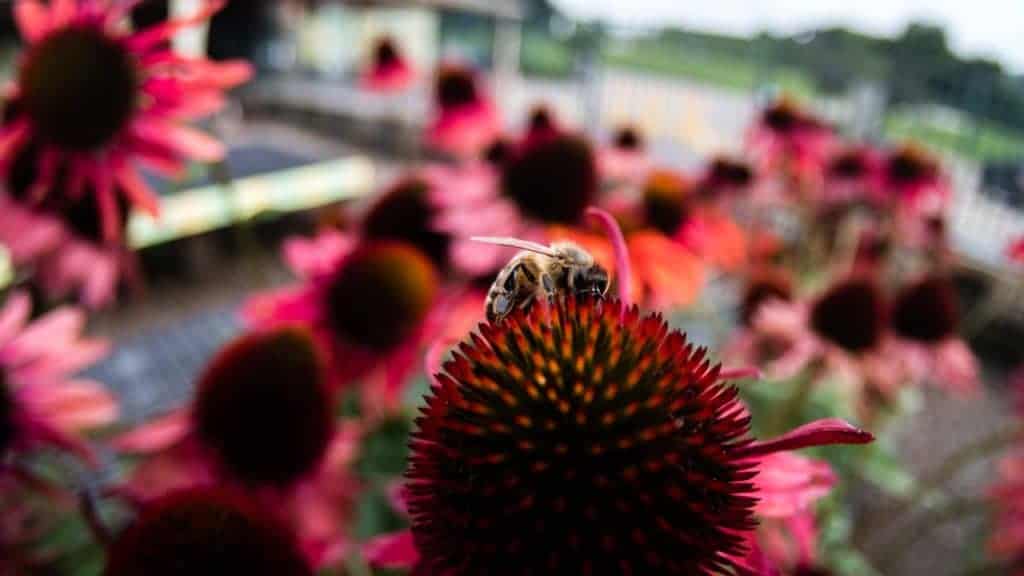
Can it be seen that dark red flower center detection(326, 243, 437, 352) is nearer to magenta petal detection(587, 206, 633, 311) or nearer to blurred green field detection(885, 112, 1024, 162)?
magenta petal detection(587, 206, 633, 311)

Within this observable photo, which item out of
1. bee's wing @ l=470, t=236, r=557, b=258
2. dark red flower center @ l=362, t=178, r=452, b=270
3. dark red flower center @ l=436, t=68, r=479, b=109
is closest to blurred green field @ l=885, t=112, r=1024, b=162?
dark red flower center @ l=436, t=68, r=479, b=109

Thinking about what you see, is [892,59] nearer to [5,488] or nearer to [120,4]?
[120,4]

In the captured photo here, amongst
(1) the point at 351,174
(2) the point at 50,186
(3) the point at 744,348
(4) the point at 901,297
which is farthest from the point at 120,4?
(1) the point at 351,174

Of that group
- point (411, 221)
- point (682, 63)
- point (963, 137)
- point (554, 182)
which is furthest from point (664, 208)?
point (682, 63)

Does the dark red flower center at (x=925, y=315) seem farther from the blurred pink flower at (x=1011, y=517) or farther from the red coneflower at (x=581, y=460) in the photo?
the red coneflower at (x=581, y=460)

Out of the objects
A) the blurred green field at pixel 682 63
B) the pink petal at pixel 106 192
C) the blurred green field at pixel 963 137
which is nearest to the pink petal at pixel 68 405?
the pink petal at pixel 106 192

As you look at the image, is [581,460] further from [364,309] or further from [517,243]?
[364,309]
